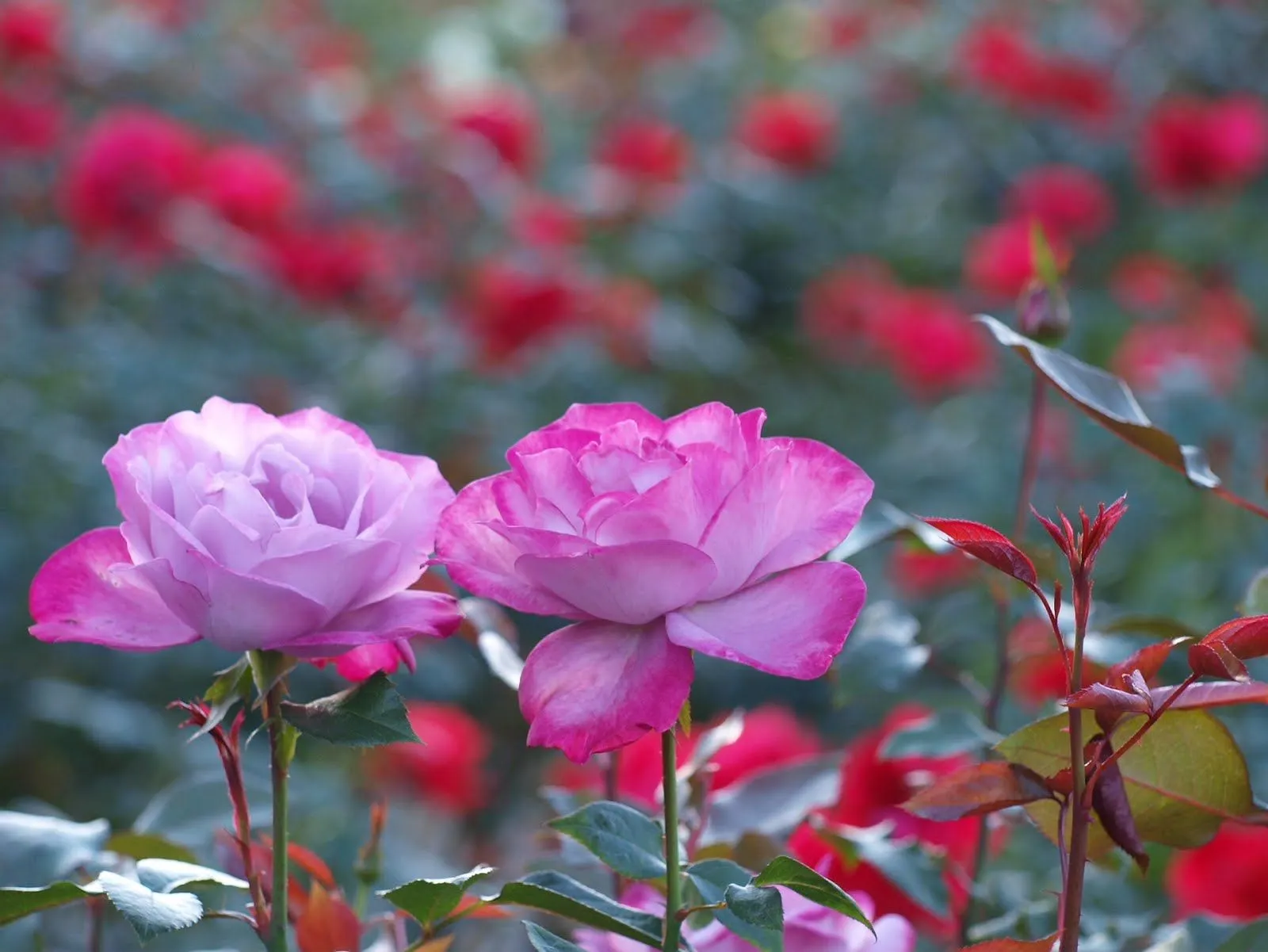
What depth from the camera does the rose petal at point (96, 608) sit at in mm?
Result: 397

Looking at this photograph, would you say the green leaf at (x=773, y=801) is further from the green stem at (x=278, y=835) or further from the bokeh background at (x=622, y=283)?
the green stem at (x=278, y=835)

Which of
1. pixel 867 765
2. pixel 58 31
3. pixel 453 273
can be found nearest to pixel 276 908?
pixel 867 765

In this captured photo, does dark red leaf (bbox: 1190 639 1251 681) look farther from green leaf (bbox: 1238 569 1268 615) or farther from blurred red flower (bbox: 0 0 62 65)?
blurred red flower (bbox: 0 0 62 65)

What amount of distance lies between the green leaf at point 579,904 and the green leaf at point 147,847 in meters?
0.15

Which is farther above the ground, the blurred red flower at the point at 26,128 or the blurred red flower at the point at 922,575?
the blurred red flower at the point at 26,128

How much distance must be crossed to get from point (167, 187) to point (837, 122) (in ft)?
5.06

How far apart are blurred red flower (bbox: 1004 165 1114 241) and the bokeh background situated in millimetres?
11

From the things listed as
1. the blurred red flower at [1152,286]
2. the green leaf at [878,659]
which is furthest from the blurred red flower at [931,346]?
the green leaf at [878,659]

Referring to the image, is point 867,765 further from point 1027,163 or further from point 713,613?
point 1027,163

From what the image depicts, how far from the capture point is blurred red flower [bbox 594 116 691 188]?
243 centimetres

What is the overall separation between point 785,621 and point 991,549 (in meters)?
0.06

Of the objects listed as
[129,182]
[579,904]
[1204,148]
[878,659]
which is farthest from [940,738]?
[1204,148]

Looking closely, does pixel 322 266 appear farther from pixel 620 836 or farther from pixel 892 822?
pixel 620 836

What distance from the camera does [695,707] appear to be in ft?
6.15
